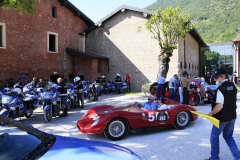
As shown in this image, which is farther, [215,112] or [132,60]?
[132,60]

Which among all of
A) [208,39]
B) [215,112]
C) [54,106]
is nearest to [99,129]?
[215,112]

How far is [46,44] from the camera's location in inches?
739

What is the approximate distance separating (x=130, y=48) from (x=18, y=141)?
754 inches

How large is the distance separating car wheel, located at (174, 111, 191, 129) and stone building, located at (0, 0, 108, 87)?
539 inches

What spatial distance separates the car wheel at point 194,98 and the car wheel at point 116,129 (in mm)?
6697

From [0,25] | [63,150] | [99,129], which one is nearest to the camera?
[63,150]

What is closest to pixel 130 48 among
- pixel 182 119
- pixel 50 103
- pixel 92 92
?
pixel 92 92

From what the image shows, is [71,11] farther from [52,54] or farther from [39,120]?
[39,120]

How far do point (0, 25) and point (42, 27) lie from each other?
3498 millimetres

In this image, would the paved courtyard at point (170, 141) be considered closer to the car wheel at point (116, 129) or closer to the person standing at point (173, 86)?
the car wheel at point (116, 129)

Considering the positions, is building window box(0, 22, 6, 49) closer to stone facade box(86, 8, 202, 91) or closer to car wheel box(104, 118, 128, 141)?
stone facade box(86, 8, 202, 91)

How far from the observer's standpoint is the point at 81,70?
20578 millimetres

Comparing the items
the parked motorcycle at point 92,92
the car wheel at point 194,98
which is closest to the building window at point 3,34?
the parked motorcycle at point 92,92

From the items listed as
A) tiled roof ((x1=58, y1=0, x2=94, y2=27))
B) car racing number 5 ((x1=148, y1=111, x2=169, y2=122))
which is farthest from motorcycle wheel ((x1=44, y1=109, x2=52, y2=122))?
tiled roof ((x1=58, y1=0, x2=94, y2=27))
